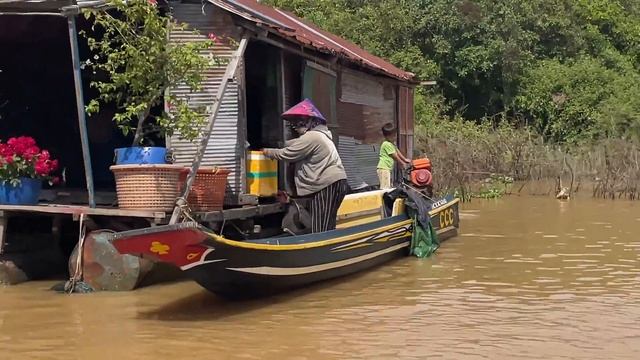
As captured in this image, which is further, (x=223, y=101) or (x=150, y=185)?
(x=223, y=101)

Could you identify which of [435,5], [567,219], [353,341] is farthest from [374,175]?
[435,5]

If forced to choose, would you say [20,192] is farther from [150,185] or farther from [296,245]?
[296,245]

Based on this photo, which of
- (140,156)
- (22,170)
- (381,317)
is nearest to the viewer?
(381,317)

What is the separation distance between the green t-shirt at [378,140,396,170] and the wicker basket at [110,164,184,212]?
14.8 feet

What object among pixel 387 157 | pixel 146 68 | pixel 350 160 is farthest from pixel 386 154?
pixel 146 68

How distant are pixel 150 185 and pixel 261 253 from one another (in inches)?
48.8

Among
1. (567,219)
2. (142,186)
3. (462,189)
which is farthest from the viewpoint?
(462,189)

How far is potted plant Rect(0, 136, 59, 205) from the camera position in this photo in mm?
7395

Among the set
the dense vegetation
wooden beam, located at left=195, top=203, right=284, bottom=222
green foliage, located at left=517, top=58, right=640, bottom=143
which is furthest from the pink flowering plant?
green foliage, located at left=517, top=58, right=640, bottom=143

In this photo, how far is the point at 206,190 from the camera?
24.8 ft

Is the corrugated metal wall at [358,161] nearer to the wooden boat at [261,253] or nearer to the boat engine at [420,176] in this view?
the boat engine at [420,176]

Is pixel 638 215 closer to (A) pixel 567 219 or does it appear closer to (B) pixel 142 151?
(A) pixel 567 219

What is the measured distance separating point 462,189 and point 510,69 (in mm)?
8507

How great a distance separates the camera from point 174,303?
7.17 meters
